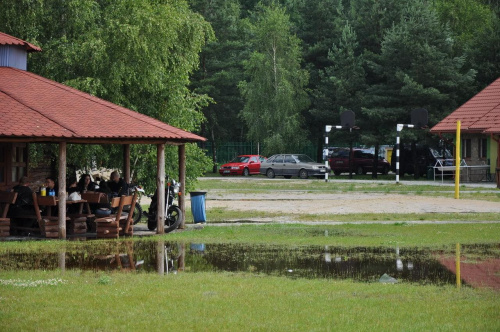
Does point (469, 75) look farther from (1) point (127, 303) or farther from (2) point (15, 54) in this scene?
(1) point (127, 303)

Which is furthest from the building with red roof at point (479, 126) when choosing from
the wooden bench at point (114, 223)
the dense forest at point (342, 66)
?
the wooden bench at point (114, 223)

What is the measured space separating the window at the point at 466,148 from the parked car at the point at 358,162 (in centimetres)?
874

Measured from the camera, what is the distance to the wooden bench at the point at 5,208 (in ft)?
74.3

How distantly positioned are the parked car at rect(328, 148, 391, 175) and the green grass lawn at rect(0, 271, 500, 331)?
1899 inches

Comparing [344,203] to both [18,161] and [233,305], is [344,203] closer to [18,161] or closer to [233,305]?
[18,161]

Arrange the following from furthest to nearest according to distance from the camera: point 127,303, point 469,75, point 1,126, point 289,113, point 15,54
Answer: point 289,113, point 469,75, point 15,54, point 1,126, point 127,303

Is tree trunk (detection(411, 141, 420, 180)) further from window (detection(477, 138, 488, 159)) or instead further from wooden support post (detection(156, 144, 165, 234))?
wooden support post (detection(156, 144, 165, 234))

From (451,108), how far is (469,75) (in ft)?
7.91

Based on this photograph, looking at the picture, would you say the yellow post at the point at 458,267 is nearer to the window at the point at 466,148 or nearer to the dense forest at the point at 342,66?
the window at the point at 466,148

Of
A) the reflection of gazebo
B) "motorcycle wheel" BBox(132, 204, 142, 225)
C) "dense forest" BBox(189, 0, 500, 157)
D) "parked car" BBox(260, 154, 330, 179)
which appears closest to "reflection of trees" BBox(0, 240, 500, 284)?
the reflection of gazebo

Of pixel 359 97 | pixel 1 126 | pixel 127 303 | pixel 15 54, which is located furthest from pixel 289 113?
pixel 127 303

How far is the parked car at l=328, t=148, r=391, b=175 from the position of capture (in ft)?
205

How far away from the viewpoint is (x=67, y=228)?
2434 centimetres

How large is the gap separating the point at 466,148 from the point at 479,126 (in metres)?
4.50
